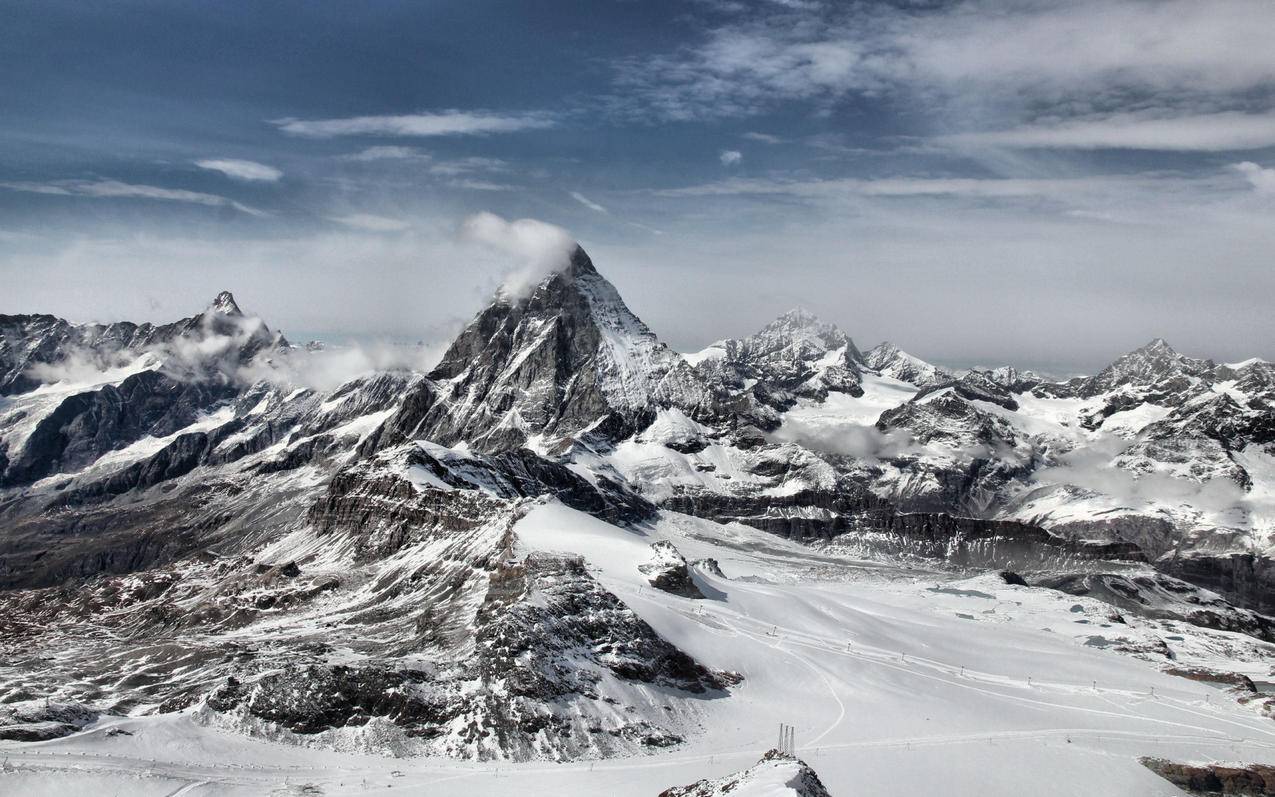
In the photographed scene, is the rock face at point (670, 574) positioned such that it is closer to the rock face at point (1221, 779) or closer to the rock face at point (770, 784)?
the rock face at point (1221, 779)

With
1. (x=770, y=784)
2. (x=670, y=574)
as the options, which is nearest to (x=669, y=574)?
(x=670, y=574)

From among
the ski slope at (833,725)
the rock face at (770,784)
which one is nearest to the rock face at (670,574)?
the ski slope at (833,725)

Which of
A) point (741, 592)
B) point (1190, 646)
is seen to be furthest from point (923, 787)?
point (1190, 646)

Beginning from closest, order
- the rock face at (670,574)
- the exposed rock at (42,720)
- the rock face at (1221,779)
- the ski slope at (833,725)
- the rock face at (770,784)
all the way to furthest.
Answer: the rock face at (770,784)
the exposed rock at (42,720)
the ski slope at (833,725)
the rock face at (1221,779)
the rock face at (670,574)

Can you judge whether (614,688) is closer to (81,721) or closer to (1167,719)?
(81,721)

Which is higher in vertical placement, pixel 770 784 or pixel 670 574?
pixel 770 784

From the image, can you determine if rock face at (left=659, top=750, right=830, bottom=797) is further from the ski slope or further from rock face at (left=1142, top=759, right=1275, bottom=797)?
rock face at (left=1142, top=759, right=1275, bottom=797)

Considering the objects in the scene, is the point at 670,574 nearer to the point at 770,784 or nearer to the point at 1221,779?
the point at 1221,779
